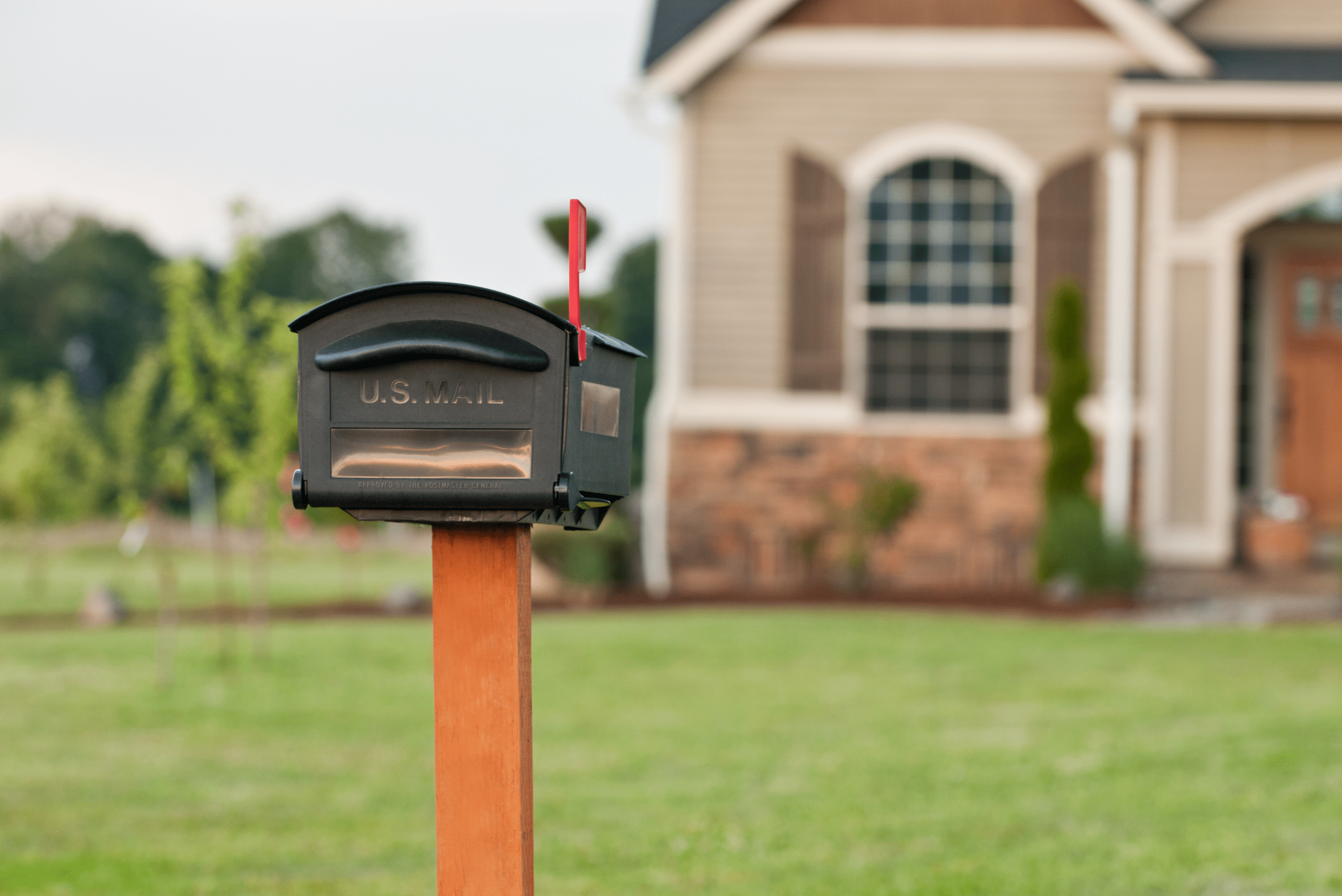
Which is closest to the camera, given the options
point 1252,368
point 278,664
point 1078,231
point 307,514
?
point 278,664

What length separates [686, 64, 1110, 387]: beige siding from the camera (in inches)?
437

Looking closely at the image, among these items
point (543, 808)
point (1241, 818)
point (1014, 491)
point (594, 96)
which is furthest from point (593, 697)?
point (594, 96)

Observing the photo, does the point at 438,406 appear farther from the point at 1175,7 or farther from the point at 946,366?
the point at 1175,7

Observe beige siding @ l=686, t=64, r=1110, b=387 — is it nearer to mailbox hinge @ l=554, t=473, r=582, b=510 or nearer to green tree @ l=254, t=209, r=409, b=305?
mailbox hinge @ l=554, t=473, r=582, b=510

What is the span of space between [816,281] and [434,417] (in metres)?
9.22

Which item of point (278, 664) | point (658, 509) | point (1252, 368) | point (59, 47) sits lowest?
point (278, 664)

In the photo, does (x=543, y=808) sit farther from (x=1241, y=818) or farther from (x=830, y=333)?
(x=830, y=333)

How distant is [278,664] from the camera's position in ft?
25.6

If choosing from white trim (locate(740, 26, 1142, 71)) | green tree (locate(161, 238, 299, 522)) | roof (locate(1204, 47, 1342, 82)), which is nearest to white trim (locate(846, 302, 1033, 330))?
white trim (locate(740, 26, 1142, 71))

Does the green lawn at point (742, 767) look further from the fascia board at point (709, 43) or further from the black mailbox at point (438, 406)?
the fascia board at point (709, 43)

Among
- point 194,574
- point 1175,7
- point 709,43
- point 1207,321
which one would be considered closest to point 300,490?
point 709,43

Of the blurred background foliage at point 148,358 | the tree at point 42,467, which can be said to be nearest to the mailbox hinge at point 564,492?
the blurred background foliage at point 148,358

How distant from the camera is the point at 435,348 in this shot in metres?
2.04

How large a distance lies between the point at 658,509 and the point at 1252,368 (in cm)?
576
